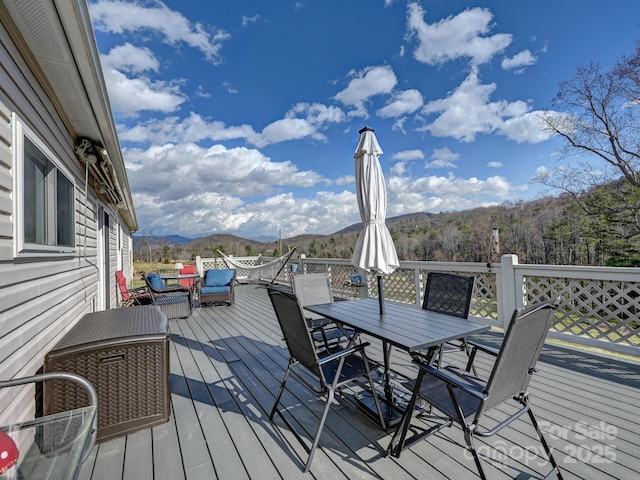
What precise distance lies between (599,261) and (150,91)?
1606 centimetres

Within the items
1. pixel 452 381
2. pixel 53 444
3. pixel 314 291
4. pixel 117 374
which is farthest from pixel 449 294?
pixel 53 444

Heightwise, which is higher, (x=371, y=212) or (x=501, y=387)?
(x=371, y=212)

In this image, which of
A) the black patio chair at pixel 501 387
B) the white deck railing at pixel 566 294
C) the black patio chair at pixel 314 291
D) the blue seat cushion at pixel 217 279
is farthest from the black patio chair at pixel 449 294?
the blue seat cushion at pixel 217 279

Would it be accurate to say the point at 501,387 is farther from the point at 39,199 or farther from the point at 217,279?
the point at 217,279

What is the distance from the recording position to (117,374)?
2.06 m

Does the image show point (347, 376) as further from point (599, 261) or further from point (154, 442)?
point (599, 261)

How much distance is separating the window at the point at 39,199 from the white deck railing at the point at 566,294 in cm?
257

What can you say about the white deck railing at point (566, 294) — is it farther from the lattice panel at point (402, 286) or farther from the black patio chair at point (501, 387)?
the black patio chair at point (501, 387)

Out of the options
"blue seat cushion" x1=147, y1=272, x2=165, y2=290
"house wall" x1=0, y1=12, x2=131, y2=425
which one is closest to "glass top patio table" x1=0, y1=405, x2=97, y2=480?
"house wall" x1=0, y1=12, x2=131, y2=425

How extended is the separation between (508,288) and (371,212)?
2.72m

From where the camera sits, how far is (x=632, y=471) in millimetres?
1627

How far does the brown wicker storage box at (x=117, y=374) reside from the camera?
1.94m

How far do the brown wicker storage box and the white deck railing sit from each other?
1944 millimetres

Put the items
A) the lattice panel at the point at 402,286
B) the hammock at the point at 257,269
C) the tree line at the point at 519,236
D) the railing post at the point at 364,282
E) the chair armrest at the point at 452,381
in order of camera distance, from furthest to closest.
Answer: the tree line at the point at 519,236
the hammock at the point at 257,269
the railing post at the point at 364,282
the lattice panel at the point at 402,286
the chair armrest at the point at 452,381
